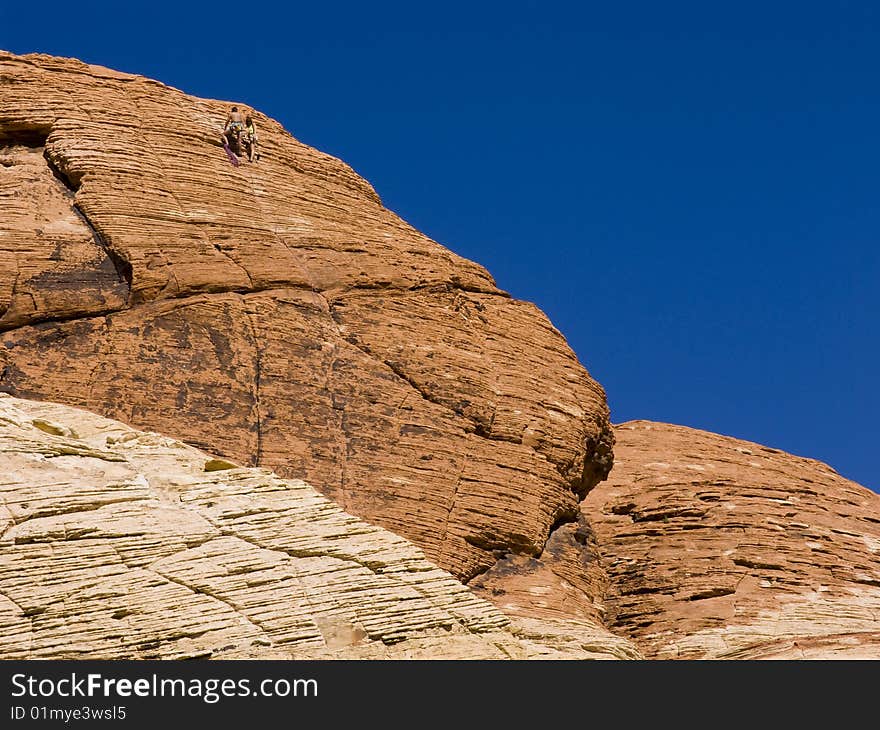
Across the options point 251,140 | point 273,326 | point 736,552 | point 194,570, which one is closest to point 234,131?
point 251,140

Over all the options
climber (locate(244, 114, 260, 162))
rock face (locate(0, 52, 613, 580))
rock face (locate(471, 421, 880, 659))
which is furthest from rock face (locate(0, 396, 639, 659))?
climber (locate(244, 114, 260, 162))

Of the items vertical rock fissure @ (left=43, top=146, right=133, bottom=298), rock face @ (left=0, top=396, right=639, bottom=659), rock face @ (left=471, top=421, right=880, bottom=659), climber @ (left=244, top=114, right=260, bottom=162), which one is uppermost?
climber @ (left=244, top=114, right=260, bottom=162)

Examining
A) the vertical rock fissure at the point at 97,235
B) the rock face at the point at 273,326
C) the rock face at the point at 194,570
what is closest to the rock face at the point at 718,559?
the rock face at the point at 273,326

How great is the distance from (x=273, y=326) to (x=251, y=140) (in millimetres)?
6376

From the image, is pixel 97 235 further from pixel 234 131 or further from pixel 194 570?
pixel 194 570

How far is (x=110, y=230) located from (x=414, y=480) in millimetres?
9188

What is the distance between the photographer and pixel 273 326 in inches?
1671

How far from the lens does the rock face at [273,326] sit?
132 feet

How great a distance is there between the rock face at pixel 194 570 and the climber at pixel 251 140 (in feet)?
39.1

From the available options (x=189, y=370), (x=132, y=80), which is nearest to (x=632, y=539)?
(x=189, y=370)

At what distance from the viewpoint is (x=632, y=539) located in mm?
50094

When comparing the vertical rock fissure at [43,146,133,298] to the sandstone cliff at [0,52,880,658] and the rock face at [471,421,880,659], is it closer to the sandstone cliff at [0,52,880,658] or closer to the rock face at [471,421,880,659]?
the sandstone cliff at [0,52,880,658]

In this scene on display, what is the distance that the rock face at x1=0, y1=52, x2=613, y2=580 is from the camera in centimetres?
4034

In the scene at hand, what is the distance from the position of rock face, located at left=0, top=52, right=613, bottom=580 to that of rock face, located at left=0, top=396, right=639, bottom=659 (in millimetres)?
3967
